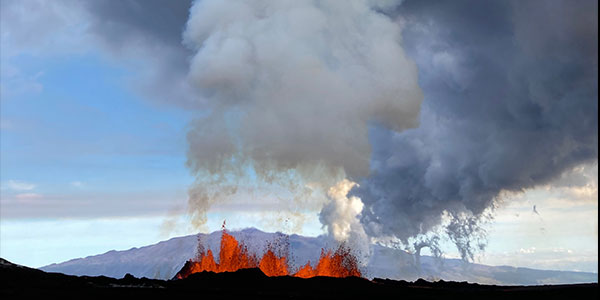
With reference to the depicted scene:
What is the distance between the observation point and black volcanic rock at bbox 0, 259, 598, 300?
6969 cm

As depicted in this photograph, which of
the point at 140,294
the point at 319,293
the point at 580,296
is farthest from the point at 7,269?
the point at 580,296

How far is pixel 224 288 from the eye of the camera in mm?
86188

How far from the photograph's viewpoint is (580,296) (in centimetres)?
7512

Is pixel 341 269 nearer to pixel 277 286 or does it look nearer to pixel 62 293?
pixel 277 286

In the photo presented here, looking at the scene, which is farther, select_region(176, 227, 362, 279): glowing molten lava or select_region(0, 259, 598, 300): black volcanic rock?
select_region(176, 227, 362, 279): glowing molten lava

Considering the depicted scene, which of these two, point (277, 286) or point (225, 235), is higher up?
point (225, 235)

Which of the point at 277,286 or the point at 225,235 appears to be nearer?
the point at 277,286

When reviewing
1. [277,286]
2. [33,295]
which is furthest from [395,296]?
[33,295]

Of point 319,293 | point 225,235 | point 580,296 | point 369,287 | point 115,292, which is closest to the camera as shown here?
point 115,292

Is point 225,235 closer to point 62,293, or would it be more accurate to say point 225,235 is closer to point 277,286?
point 277,286

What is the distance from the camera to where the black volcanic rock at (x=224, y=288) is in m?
69.7

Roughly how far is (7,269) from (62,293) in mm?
26270

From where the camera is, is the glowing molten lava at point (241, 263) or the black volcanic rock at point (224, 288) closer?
the black volcanic rock at point (224, 288)

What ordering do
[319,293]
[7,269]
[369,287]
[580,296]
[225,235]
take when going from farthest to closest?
[225,235]
[369,287]
[7,269]
[319,293]
[580,296]
